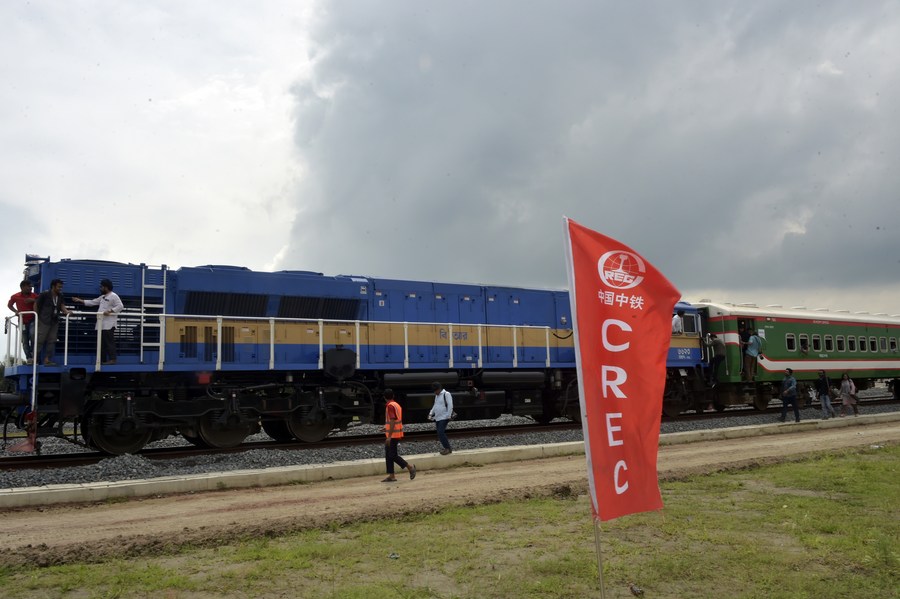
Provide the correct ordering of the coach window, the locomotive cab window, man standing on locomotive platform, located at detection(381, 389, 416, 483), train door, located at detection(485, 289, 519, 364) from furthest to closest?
the locomotive cab window, the coach window, train door, located at detection(485, 289, 519, 364), man standing on locomotive platform, located at detection(381, 389, 416, 483)

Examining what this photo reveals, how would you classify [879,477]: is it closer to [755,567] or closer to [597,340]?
[755,567]

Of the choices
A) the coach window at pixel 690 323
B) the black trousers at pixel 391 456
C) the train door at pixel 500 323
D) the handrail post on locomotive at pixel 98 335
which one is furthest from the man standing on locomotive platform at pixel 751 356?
the handrail post on locomotive at pixel 98 335

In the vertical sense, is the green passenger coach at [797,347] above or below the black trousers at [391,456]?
above

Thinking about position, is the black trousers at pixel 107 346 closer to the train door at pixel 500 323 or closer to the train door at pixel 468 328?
the train door at pixel 468 328

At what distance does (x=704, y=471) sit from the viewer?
11664 millimetres

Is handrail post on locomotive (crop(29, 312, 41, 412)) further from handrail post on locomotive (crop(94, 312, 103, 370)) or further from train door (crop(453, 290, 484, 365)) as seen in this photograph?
train door (crop(453, 290, 484, 365))

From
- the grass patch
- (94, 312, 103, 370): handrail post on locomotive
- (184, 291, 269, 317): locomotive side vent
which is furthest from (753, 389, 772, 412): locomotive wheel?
(94, 312, 103, 370): handrail post on locomotive

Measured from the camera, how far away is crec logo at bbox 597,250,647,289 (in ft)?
15.8

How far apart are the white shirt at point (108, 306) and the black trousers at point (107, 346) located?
100 mm

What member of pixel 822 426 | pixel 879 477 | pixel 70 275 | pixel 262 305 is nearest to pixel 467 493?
pixel 879 477

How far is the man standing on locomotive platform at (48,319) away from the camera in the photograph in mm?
12680

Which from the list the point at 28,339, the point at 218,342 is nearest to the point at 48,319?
the point at 28,339

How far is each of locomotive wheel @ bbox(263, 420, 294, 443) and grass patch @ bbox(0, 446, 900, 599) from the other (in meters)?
8.19

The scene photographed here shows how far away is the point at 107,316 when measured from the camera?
43.4 feet
